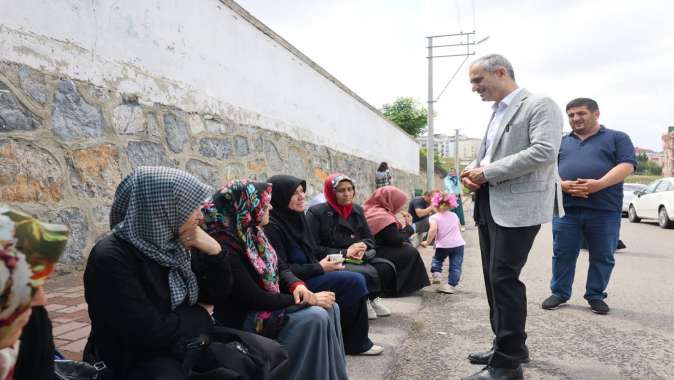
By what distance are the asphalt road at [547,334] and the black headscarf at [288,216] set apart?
0.89 metres

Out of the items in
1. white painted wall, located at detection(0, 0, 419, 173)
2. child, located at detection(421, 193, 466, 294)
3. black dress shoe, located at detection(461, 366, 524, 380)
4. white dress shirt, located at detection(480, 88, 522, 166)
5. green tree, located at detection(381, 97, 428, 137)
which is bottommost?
black dress shoe, located at detection(461, 366, 524, 380)

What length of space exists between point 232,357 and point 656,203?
14.8 meters

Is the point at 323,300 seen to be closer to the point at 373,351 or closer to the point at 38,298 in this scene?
the point at 373,351

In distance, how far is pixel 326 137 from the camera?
9094 millimetres

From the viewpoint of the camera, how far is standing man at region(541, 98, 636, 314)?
14.0 ft

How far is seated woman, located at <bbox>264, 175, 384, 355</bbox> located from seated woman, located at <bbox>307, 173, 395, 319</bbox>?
615 mm

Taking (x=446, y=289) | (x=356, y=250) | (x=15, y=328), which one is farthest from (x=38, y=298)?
(x=446, y=289)

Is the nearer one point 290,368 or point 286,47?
point 290,368

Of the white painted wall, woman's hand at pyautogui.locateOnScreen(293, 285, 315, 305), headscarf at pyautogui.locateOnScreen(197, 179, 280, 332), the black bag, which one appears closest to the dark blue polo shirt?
woman's hand at pyautogui.locateOnScreen(293, 285, 315, 305)

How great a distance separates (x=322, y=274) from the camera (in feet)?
11.2

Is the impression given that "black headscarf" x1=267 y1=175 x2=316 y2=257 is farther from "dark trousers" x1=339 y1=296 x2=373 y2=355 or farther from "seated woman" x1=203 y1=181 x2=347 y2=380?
"seated woman" x1=203 y1=181 x2=347 y2=380

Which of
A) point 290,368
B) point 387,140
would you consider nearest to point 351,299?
point 290,368

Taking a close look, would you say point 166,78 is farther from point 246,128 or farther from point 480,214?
point 480,214

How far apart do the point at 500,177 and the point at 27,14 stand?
318 cm
